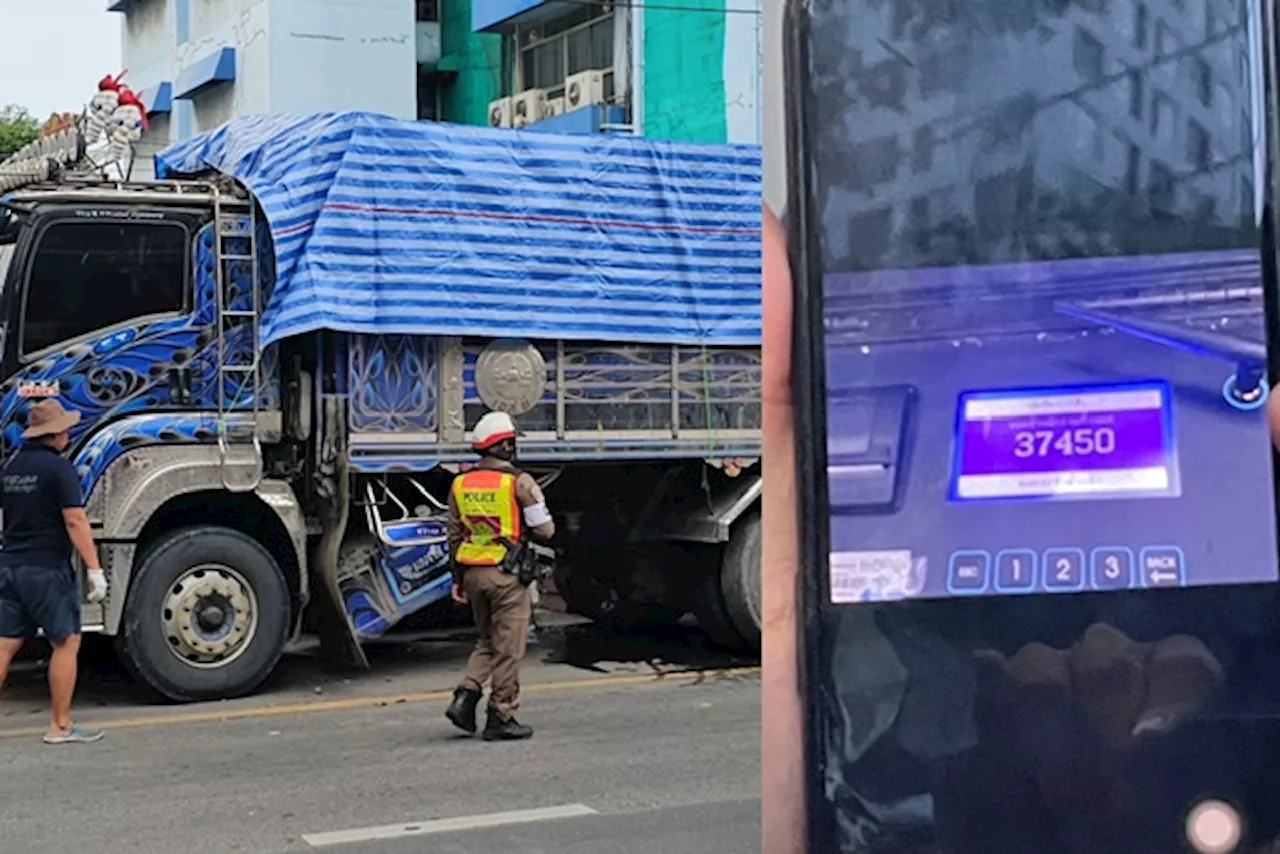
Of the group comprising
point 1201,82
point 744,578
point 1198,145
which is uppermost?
point 1201,82

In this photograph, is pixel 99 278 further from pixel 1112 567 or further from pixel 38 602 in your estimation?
pixel 1112 567

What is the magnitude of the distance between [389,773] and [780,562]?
5180mm

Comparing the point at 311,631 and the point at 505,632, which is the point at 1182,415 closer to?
the point at 505,632

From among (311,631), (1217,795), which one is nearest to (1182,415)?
(1217,795)

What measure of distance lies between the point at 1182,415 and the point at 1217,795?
633 millimetres

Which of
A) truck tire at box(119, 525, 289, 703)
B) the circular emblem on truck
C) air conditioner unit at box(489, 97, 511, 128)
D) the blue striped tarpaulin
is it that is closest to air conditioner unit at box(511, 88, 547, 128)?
air conditioner unit at box(489, 97, 511, 128)

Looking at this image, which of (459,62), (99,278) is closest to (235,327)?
(99,278)

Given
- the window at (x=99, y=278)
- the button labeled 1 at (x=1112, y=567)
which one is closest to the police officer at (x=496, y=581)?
the window at (x=99, y=278)

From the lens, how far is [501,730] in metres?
8.55

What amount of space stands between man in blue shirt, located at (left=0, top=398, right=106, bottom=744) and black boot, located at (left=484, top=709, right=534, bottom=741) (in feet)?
6.64

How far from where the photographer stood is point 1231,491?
2799mm

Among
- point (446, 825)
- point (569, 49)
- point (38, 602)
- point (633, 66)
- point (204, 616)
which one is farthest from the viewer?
point (569, 49)

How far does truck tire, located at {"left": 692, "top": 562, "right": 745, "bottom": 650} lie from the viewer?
1145 centimetres

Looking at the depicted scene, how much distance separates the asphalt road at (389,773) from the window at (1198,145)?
3977 millimetres
